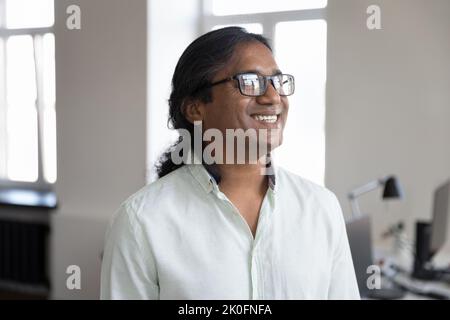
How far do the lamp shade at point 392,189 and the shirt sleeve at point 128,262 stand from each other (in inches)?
42.7

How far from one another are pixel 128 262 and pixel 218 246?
0.11 metres

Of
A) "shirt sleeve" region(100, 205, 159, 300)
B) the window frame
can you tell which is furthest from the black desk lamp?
"shirt sleeve" region(100, 205, 159, 300)

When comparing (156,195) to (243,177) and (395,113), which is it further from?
(395,113)

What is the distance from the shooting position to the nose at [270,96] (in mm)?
576

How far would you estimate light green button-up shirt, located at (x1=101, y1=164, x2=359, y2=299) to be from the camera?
571 millimetres

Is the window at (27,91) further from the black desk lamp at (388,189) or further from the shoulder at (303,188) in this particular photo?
the black desk lamp at (388,189)

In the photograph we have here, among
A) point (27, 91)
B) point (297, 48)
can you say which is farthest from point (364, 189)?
point (27, 91)

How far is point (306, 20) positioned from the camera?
2.66 feet

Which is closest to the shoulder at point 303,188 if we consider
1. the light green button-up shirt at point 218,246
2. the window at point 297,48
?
the light green button-up shirt at point 218,246

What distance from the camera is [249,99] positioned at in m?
0.58

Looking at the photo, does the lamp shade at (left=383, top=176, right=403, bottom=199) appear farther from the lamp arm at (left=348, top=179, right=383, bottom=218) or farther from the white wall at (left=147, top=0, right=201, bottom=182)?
the white wall at (left=147, top=0, right=201, bottom=182)

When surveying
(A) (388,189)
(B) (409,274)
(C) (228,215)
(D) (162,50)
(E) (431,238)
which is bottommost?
(B) (409,274)
